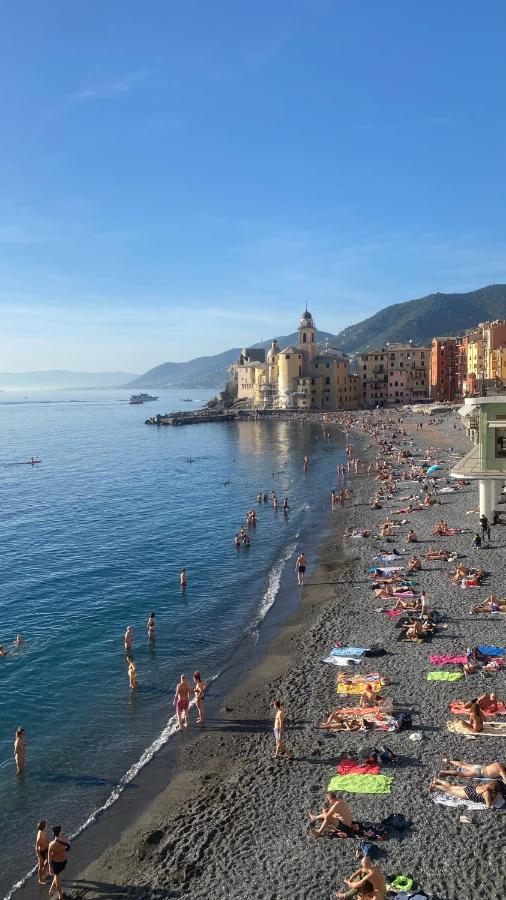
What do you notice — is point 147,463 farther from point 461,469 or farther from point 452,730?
point 452,730

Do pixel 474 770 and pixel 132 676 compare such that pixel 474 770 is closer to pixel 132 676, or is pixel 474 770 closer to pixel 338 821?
pixel 338 821

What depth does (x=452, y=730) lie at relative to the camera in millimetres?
15828

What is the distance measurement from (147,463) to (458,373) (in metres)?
67.6

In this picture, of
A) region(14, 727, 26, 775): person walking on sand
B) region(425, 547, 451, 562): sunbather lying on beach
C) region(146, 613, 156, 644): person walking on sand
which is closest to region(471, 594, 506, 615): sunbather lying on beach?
region(425, 547, 451, 562): sunbather lying on beach

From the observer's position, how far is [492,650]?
20.2 meters

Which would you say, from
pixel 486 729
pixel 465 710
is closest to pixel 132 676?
pixel 465 710

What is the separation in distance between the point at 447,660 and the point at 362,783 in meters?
6.74

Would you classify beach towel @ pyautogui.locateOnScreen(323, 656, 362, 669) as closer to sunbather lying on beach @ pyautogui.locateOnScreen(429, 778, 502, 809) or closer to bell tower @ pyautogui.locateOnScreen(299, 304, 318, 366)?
sunbather lying on beach @ pyautogui.locateOnScreen(429, 778, 502, 809)

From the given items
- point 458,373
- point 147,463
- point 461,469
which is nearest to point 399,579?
point 461,469

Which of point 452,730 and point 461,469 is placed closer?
point 452,730

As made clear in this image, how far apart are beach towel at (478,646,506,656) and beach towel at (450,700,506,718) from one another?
3.17 meters

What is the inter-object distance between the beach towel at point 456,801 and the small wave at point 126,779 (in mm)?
7372

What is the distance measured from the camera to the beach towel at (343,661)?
21000 mm

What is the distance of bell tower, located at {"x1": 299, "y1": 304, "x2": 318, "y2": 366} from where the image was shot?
14962 cm
